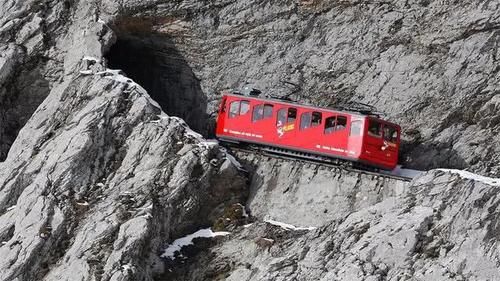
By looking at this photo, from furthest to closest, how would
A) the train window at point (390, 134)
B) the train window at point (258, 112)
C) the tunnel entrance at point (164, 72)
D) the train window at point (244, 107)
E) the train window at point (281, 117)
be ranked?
the tunnel entrance at point (164, 72) < the train window at point (244, 107) < the train window at point (258, 112) < the train window at point (281, 117) < the train window at point (390, 134)

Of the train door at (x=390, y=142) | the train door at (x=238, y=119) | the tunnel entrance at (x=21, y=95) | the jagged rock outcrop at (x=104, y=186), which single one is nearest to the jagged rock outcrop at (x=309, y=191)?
the jagged rock outcrop at (x=104, y=186)

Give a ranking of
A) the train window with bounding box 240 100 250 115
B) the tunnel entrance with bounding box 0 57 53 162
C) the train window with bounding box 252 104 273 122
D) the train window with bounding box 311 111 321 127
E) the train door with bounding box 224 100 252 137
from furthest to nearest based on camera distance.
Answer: the tunnel entrance with bounding box 0 57 53 162 → the train window with bounding box 240 100 250 115 → the train door with bounding box 224 100 252 137 → the train window with bounding box 252 104 273 122 → the train window with bounding box 311 111 321 127

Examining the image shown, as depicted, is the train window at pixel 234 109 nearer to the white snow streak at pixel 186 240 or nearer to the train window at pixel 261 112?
the train window at pixel 261 112

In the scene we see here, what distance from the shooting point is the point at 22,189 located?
34219mm

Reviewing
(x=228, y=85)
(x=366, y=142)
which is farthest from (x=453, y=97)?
(x=228, y=85)

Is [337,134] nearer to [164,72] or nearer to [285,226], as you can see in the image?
[285,226]

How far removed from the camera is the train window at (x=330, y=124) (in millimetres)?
35281


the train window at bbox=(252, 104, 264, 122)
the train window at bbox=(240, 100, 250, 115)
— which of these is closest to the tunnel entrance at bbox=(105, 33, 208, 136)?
the train window at bbox=(240, 100, 250, 115)

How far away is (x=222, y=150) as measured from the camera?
3491 centimetres

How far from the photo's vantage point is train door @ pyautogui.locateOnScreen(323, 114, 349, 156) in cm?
3497

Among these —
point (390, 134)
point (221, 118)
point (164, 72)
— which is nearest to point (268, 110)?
point (221, 118)

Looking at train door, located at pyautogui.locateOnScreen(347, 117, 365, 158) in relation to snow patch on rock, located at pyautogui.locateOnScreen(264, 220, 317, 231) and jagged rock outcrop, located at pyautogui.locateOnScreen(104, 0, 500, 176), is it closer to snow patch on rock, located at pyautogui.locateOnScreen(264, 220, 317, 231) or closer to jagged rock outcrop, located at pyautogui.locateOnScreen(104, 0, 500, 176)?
snow patch on rock, located at pyautogui.locateOnScreen(264, 220, 317, 231)

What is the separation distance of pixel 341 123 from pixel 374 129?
141 cm

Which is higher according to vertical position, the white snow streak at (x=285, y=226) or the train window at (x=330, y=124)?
the train window at (x=330, y=124)
